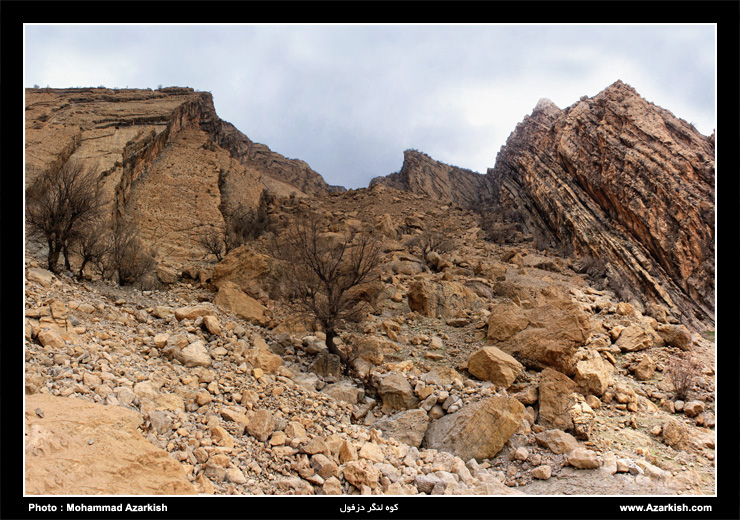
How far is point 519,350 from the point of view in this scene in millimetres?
6395

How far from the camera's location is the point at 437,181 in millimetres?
36719

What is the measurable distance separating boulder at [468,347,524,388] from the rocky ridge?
23mm

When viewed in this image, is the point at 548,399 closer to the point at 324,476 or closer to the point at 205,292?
the point at 324,476

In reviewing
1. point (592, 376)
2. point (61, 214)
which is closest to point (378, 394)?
point (592, 376)

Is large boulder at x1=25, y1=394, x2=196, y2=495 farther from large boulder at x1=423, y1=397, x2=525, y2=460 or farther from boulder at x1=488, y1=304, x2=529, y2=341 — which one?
boulder at x1=488, y1=304, x2=529, y2=341

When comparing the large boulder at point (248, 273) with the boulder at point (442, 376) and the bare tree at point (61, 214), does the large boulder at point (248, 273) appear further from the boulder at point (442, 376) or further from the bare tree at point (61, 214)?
the boulder at point (442, 376)

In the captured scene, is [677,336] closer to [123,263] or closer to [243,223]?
[123,263]

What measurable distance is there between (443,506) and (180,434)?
2.54 m

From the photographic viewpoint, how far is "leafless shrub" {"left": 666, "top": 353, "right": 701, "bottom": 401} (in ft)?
18.5

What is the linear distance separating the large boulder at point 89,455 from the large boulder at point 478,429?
292 centimetres

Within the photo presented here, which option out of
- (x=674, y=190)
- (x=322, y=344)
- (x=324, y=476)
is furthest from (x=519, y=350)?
(x=674, y=190)

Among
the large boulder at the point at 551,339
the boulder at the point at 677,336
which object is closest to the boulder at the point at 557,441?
the large boulder at the point at 551,339

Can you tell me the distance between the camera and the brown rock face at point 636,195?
1272 centimetres

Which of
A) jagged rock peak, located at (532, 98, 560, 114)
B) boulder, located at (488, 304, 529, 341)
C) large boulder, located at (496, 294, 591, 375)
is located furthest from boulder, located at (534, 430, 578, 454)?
jagged rock peak, located at (532, 98, 560, 114)
